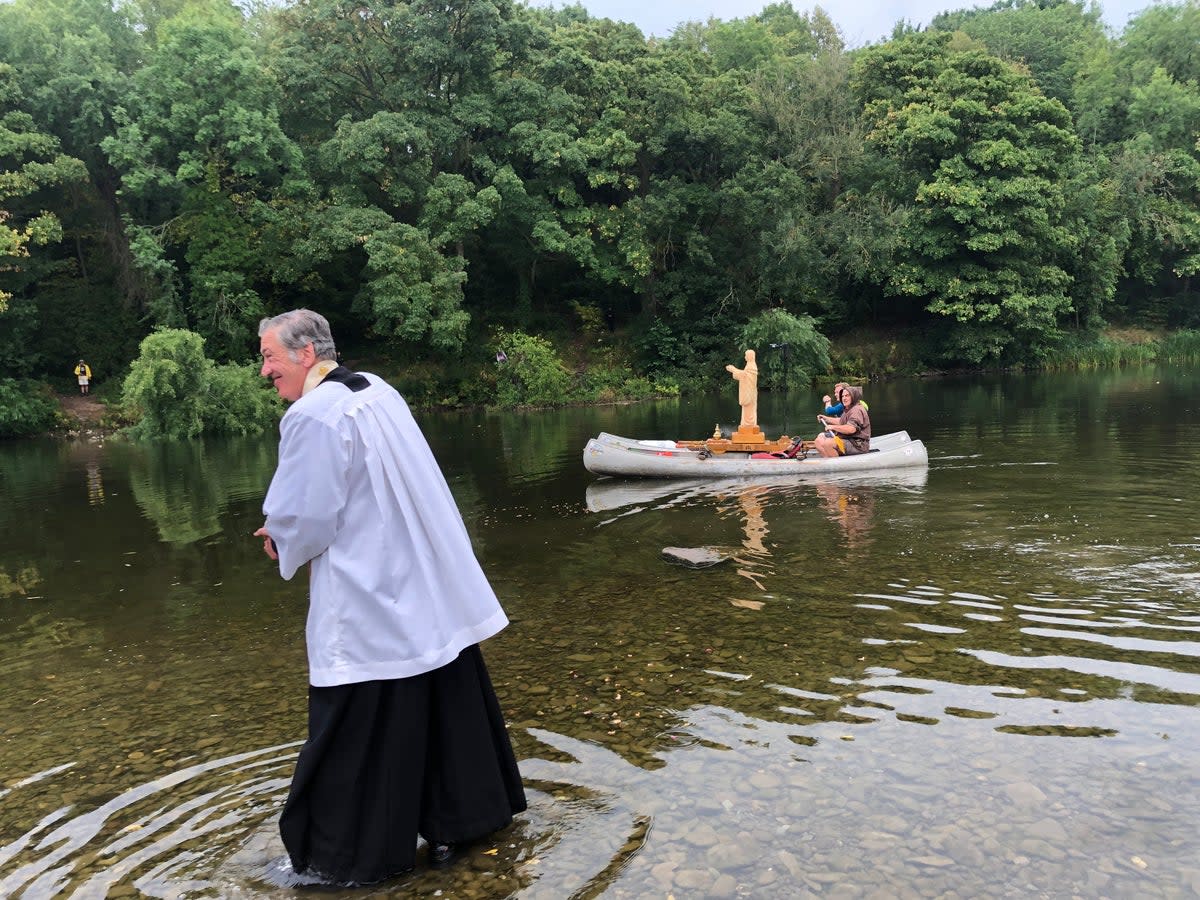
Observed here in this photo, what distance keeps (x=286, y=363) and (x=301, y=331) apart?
0.14 meters

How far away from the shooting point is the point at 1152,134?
41.1 meters

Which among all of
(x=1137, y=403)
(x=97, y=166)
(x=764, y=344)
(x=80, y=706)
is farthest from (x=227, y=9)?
(x=80, y=706)

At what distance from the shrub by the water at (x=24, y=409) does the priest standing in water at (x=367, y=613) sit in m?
29.9

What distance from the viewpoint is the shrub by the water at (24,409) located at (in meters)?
28.6

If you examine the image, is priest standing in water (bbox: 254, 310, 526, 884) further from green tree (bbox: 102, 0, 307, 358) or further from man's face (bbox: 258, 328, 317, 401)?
green tree (bbox: 102, 0, 307, 358)

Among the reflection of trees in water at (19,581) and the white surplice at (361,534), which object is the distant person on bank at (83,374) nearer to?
the reflection of trees in water at (19,581)

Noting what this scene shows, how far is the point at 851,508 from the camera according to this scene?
1163cm

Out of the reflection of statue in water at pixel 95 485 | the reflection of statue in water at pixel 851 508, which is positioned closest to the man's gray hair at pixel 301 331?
the reflection of statue in water at pixel 851 508

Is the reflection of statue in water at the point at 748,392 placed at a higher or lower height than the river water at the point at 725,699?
higher

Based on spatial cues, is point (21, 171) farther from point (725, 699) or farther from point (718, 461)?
point (725, 699)

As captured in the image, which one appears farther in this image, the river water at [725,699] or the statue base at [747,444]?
the statue base at [747,444]

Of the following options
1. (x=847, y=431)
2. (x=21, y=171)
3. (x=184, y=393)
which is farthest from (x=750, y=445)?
(x=21, y=171)

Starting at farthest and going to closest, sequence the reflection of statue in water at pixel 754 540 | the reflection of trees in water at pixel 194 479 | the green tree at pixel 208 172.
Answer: the green tree at pixel 208 172
the reflection of trees in water at pixel 194 479
the reflection of statue in water at pixel 754 540

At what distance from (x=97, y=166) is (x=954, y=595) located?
34.1 meters
